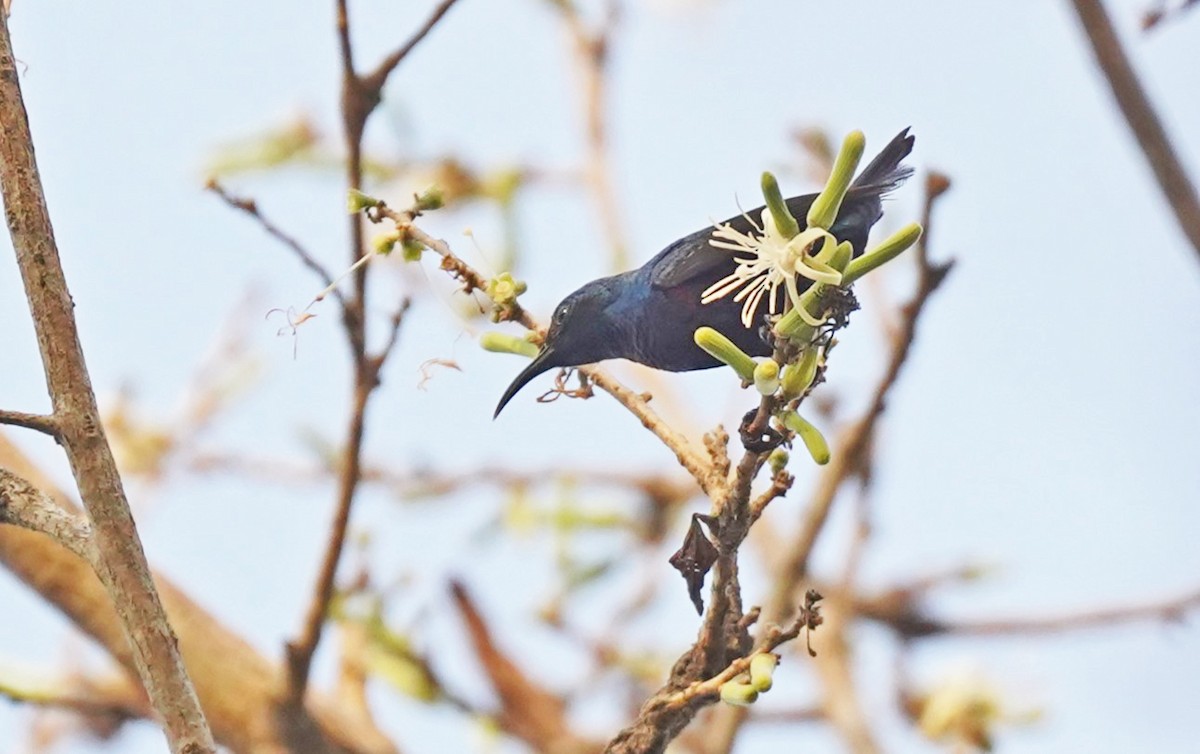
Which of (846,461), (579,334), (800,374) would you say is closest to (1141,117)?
(579,334)

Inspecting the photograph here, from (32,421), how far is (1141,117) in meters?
2.30

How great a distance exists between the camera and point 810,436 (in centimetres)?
190

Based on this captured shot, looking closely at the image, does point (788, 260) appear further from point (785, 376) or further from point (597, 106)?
point (597, 106)

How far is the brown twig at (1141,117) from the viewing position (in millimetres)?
3102

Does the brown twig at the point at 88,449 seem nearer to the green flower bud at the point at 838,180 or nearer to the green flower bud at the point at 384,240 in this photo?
the green flower bud at the point at 384,240

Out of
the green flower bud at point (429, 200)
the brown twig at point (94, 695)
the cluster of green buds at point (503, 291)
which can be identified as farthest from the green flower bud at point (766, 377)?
the brown twig at point (94, 695)

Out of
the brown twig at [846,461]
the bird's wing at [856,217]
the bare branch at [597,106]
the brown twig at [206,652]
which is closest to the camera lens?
the bird's wing at [856,217]

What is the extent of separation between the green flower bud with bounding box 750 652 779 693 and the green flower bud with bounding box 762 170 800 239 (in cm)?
54

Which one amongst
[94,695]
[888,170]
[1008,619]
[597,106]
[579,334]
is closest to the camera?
[888,170]

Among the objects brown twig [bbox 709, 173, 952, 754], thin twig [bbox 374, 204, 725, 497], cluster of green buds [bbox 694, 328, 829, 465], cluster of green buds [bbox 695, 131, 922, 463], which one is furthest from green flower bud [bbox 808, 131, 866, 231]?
brown twig [bbox 709, 173, 952, 754]

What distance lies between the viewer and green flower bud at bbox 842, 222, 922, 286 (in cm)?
179

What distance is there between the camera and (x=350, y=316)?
350cm

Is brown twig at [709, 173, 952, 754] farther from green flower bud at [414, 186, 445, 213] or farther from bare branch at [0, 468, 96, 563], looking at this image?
bare branch at [0, 468, 96, 563]

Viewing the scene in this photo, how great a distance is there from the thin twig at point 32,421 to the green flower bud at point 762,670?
0.94m
